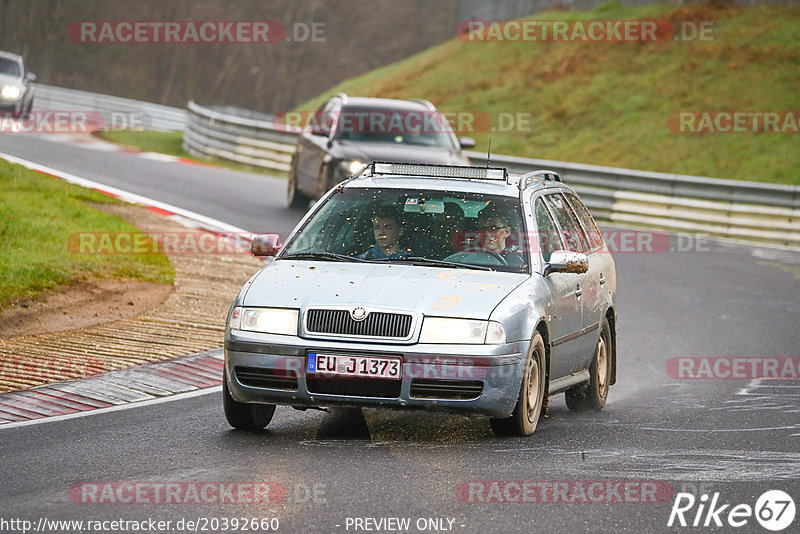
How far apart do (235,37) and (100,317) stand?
219 ft

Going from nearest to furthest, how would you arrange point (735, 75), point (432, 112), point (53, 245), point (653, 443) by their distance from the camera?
1. point (653, 443)
2. point (53, 245)
3. point (432, 112)
4. point (735, 75)

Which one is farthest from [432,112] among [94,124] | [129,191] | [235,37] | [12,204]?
[235,37]

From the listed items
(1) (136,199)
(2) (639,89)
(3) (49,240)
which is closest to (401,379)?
(3) (49,240)

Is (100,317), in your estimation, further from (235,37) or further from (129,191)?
(235,37)

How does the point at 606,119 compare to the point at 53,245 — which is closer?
the point at 53,245

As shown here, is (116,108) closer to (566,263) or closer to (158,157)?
(158,157)

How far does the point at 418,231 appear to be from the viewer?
9008 mm

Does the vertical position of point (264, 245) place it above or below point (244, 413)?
above

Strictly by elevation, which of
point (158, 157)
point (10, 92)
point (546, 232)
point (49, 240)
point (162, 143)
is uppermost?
point (546, 232)

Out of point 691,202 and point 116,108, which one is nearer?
point 691,202

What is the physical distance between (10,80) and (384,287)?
27.8 m

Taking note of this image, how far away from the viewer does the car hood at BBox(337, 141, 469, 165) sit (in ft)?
62.1

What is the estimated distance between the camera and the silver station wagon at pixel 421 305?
786 cm

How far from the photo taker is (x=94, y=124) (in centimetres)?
4012
